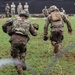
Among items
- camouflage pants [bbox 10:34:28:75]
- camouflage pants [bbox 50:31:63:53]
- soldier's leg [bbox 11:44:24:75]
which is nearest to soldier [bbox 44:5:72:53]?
camouflage pants [bbox 50:31:63:53]

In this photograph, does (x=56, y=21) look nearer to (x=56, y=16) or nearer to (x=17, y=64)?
(x=56, y=16)

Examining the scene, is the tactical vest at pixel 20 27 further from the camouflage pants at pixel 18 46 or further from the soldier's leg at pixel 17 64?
the soldier's leg at pixel 17 64

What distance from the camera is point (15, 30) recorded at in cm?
727

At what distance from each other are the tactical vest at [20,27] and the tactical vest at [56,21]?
237 cm

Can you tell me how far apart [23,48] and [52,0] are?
37265mm

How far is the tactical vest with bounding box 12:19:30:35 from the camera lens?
724cm

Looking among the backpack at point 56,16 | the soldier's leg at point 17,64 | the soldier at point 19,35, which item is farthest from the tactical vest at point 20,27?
the backpack at point 56,16

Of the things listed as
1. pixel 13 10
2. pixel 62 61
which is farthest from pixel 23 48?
pixel 13 10

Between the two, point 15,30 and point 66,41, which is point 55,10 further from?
point 66,41

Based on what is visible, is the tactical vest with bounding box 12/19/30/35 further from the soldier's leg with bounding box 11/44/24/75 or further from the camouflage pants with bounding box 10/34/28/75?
the soldier's leg with bounding box 11/44/24/75

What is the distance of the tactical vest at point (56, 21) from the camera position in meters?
9.55

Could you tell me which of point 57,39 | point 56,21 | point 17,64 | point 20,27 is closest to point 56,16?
point 56,21

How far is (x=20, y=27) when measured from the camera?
23.8 ft

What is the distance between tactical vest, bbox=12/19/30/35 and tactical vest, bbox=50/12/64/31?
2366mm
